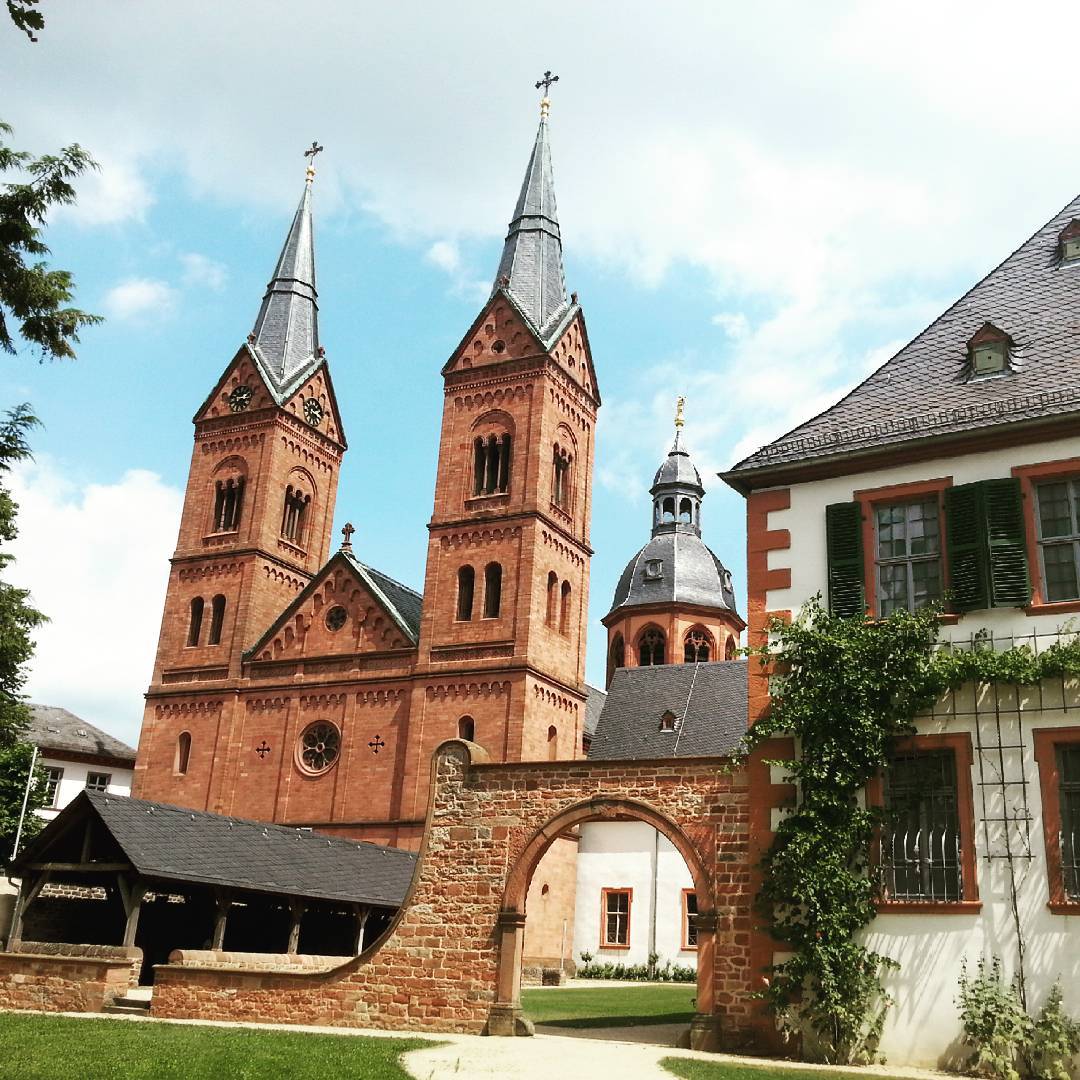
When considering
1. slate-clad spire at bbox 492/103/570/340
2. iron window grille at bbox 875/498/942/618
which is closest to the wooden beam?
iron window grille at bbox 875/498/942/618

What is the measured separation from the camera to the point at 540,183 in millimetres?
48812

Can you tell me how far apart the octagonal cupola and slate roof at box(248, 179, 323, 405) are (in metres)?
23.9

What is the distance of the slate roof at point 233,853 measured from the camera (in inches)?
836

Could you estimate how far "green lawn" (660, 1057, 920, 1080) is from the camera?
12.2m

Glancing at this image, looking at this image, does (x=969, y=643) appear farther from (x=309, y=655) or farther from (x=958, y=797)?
(x=309, y=655)

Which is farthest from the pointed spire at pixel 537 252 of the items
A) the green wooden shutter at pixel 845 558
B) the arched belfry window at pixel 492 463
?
the green wooden shutter at pixel 845 558

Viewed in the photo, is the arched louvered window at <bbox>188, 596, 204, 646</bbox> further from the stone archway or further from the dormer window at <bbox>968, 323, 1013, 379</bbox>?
the dormer window at <bbox>968, 323, 1013, 379</bbox>

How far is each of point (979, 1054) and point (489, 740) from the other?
25160mm

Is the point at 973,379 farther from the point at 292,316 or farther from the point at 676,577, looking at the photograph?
the point at 676,577

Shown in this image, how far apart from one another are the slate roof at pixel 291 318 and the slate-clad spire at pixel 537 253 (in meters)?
9.43

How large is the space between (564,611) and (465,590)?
11.6ft

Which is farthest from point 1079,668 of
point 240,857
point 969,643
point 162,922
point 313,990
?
point 162,922

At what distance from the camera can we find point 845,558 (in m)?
16.4

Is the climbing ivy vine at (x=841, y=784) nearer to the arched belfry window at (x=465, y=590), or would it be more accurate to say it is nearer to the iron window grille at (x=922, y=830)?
the iron window grille at (x=922, y=830)
